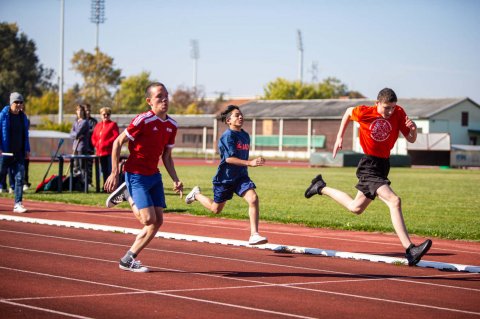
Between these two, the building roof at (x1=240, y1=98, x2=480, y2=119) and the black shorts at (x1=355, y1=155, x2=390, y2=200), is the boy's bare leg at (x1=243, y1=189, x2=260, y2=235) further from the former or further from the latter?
the building roof at (x1=240, y1=98, x2=480, y2=119)

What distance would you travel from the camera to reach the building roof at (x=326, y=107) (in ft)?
251

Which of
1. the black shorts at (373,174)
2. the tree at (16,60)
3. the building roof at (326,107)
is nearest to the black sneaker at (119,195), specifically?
the black shorts at (373,174)

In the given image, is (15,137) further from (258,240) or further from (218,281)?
(218,281)

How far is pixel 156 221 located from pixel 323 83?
118 m

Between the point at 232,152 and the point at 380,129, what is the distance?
7.13ft

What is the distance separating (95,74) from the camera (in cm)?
10769

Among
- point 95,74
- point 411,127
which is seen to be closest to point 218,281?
point 411,127

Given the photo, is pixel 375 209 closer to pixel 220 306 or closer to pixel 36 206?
pixel 36 206

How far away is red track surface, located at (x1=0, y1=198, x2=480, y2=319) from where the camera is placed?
295 inches

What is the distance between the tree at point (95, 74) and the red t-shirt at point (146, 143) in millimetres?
98546

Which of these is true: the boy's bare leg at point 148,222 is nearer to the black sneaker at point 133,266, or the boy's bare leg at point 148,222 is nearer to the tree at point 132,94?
the black sneaker at point 133,266

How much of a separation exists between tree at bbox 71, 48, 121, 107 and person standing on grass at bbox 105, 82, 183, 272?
323 ft

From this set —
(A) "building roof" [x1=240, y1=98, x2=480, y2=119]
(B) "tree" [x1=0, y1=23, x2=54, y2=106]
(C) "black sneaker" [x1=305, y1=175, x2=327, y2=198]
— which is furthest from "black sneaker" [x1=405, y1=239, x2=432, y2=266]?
(B) "tree" [x1=0, y1=23, x2=54, y2=106]

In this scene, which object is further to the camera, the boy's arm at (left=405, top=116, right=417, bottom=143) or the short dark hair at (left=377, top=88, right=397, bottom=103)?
the boy's arm at (left=405, top=116, right=417, bottom=143)
